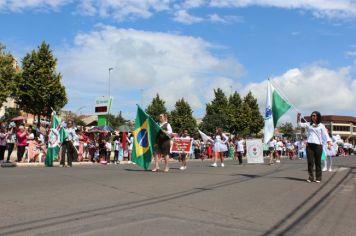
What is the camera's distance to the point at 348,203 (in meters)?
9.30

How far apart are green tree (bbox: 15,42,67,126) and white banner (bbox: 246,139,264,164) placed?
22.3 m

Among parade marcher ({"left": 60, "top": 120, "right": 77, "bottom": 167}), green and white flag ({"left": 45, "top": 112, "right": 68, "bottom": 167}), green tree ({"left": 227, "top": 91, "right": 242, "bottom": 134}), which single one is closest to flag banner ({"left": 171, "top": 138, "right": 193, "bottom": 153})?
parade marcher ({"left": 60, "top": 120, "right": 77, "bottom": 167})

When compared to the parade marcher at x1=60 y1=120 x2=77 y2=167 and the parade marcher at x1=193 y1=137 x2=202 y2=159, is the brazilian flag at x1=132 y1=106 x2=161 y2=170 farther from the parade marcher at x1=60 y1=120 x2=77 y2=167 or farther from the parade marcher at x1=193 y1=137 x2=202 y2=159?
the parade marcher at x1=193 y1=137 x2=202 y2=159

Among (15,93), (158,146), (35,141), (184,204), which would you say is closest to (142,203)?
(184,204)

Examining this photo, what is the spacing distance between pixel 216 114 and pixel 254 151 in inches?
1739

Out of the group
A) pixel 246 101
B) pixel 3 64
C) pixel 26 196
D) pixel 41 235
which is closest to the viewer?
pixel 41 235

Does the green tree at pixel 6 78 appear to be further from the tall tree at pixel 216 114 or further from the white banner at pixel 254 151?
the tall tree at pixel 216 114

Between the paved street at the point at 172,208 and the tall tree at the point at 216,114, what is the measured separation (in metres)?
55.2

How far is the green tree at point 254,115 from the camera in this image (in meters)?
Answer: 73.2

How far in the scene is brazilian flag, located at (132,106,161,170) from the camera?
1658 centimetres

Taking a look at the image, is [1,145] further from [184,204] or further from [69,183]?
[184,204]

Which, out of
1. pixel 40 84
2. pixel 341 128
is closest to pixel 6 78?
pixel 40 84

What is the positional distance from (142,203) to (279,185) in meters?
4.71

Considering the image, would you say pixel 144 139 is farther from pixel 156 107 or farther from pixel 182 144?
pixel 156 107
